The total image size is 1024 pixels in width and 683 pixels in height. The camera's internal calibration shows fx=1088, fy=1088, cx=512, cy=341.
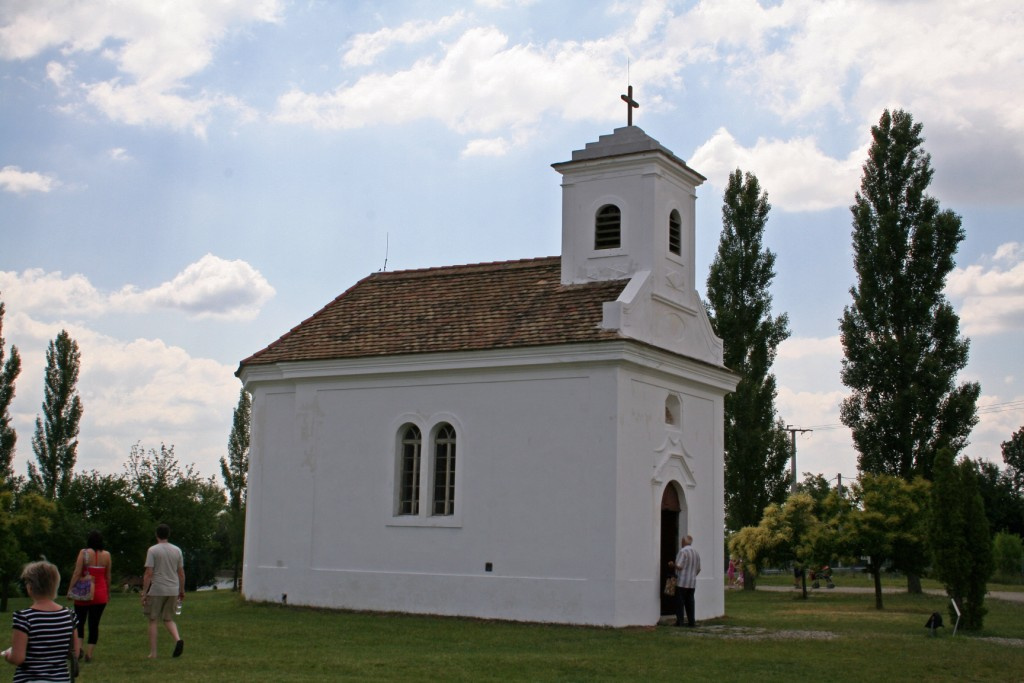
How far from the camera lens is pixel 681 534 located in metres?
22.9

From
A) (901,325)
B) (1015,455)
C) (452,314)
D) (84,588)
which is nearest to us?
(84,588)

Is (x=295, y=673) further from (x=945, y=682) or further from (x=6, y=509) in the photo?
(x=6, y=509)

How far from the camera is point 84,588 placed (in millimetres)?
13688

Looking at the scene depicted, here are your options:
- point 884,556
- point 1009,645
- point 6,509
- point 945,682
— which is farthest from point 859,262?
point 6,509

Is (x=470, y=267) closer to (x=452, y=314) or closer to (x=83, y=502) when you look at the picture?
(x=452, y=314)

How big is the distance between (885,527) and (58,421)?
34.7 metres

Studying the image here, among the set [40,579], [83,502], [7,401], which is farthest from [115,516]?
[40,579]

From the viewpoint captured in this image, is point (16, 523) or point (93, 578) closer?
point (93, 578)

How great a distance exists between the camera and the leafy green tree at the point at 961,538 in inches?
805

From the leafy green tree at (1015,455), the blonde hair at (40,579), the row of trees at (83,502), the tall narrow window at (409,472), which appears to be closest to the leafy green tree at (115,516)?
the row of trees at (83,502)

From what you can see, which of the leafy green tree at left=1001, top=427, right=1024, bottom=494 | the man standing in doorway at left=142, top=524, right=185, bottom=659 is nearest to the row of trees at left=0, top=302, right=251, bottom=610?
the man standing in doorway at left=142, top=524, right=185, bottom=659

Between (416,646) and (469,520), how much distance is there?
18.0 ft

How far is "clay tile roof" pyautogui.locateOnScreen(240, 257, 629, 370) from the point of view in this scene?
22.2 m

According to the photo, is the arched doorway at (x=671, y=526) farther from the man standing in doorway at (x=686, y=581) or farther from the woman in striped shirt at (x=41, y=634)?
the woman in striped shirt at (x=41, y=634)
